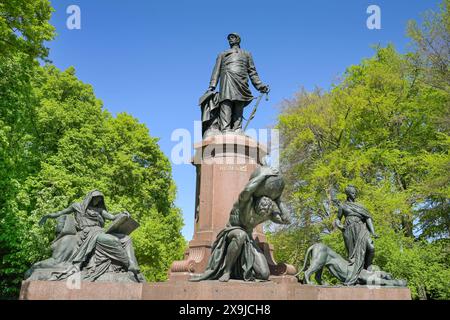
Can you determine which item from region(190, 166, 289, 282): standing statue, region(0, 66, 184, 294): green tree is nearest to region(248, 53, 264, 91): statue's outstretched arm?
region(190, 166, 289, 282): standing statue

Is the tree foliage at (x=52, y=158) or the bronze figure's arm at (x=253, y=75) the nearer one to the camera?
the bronze figure's arm at (x=253, y=75)

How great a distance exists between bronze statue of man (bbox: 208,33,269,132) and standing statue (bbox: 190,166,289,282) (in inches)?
113

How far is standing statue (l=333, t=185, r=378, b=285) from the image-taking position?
362 inches

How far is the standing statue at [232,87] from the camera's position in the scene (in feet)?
33.1

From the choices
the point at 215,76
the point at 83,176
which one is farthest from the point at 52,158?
the point at 215,76

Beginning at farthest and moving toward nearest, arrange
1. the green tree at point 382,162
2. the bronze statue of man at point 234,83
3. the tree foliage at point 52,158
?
1. the green tree at point 382,162
2. the tree foliage at point 52,158
3. the bronze statue of man at point 234,83

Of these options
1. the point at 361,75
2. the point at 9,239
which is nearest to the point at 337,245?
the point at 361,75

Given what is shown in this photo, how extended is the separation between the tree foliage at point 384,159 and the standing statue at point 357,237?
23.7ft

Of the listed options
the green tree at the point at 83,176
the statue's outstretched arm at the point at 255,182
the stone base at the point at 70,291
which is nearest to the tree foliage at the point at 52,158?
the green tree at the point at 83,176

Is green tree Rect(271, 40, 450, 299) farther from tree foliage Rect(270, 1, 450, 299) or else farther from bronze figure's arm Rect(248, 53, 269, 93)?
bronze figure's arm Rect(248, 53, 269, 93)

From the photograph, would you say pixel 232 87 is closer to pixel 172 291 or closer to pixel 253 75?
pixel 253 75

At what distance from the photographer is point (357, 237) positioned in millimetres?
9578

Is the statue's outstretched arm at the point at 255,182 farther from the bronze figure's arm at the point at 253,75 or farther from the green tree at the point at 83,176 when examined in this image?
the green tree at the point at 83,176
